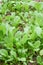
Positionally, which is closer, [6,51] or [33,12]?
[6,51]

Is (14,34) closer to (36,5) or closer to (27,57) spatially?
(27,57)

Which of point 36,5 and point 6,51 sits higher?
point 36,5

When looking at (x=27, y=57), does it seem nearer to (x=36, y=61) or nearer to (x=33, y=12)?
(x=36, y=61)

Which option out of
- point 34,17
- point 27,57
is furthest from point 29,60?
point 34,17

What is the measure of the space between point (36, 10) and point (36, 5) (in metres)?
0.09

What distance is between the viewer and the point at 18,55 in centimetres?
261

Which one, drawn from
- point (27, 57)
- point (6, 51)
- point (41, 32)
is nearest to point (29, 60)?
point (27, 57)

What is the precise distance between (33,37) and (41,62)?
398 mm

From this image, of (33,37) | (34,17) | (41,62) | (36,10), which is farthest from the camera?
(36,10)

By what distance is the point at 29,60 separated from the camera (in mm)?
2602

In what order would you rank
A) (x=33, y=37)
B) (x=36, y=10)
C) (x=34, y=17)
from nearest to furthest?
(x=33, y=37)
(x=34, y=17)
(x=36, y=10)

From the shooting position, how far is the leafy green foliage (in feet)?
8.43

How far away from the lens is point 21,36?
2.89 meters

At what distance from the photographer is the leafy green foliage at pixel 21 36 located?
2568mm
